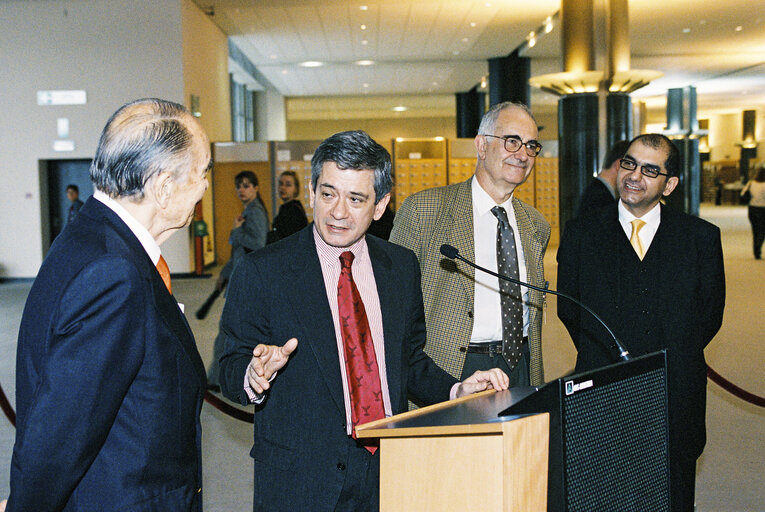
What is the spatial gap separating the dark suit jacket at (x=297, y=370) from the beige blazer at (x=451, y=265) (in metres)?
0.77

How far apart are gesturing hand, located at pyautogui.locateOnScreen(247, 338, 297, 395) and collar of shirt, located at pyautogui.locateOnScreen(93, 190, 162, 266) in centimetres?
29

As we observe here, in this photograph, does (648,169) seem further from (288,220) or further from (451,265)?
(288,220)

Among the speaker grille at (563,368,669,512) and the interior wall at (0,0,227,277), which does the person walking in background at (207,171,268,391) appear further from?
the interior wall at (0,0,227,277)

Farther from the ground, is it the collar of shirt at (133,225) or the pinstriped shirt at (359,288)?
the collar of shirt at (133,225)

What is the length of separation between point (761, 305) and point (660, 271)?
772 cm

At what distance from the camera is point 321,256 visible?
189 cm

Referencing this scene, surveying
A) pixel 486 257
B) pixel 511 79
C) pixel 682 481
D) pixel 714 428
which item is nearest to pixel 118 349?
pixel 486 257

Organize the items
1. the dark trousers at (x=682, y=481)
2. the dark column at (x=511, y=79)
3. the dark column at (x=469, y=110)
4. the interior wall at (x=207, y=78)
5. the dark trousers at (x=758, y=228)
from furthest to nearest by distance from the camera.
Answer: the dark column at (x=469, y=110), the dark column at (x=511, y=79), the dark trousers at (x=758, y=228), the interior wall at (x=207, y=78), the dark trousers at (x=682, y=481)

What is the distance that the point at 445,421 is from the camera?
1.28 metres

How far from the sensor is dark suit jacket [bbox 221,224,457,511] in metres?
1.74

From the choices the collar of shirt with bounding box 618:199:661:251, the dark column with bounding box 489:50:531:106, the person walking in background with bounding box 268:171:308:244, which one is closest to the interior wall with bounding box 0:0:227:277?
the person walking in background with bounding box 268:171:308:244

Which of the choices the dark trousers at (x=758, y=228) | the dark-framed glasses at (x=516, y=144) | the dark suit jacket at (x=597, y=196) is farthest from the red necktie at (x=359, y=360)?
the dark trousers at (x=758, y=228)

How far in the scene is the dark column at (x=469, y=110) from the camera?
28.2 metres

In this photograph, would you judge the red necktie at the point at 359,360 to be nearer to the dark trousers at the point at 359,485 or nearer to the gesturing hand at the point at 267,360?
the dark trousers at the point at 359,485
